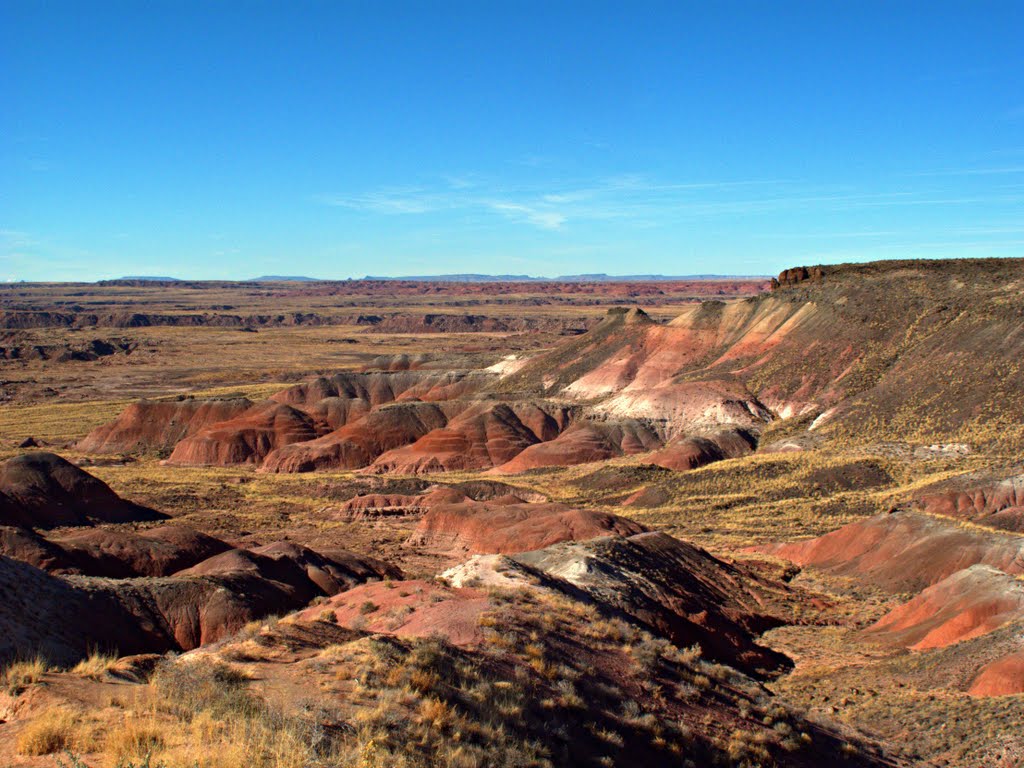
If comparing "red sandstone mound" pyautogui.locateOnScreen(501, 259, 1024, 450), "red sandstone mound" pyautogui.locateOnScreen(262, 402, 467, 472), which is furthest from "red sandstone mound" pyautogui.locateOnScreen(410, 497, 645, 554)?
"red sandstone mound" pyautogui.locateOnScreen(262, 402, 467, 472)

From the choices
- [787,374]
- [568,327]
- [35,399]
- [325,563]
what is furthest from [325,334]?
[325,563]

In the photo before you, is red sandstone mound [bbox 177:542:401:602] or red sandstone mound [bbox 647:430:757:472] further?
red sandstone mound [bbox 647:430:757:472]

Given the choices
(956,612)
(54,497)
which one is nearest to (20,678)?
(956,612)

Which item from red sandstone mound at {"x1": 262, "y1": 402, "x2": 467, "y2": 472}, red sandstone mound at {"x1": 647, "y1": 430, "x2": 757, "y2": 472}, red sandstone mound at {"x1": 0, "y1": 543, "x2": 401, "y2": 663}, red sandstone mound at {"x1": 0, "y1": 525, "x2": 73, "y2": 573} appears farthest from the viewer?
red sandstone mound at {"x1": 262, "y1": 402, "x2": 467, "y2": 472}

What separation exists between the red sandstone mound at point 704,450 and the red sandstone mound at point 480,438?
515 inches

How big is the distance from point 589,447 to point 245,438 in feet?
94.9

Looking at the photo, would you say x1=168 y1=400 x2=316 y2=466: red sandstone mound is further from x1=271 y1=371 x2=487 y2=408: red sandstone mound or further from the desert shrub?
the desert shrub

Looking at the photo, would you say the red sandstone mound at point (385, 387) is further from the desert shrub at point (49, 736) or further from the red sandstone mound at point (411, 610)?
the desert shrub at point (49, 736)

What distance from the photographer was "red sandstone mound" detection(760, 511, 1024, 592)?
3183 centimetres

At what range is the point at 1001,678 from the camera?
19.5 m

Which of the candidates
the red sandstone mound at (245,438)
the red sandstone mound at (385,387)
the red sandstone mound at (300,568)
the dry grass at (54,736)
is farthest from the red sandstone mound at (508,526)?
the red sandstone mound at (385,387)

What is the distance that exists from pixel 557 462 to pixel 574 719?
5237 centimetres

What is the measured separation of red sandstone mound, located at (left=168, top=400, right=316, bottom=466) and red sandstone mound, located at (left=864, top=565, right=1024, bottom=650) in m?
55.8

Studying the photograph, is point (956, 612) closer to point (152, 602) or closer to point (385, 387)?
point (152, 602)
